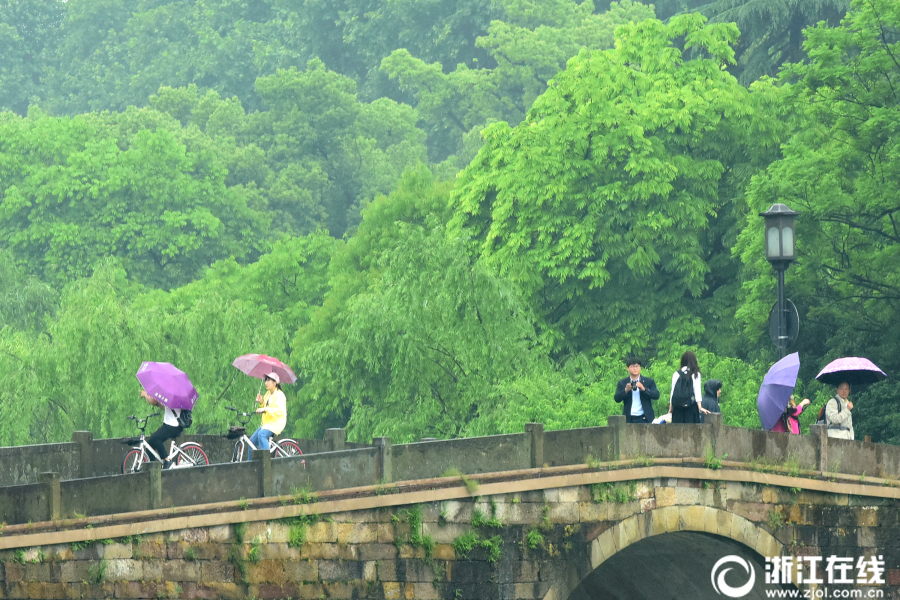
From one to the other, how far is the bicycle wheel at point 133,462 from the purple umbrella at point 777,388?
25.4 feet

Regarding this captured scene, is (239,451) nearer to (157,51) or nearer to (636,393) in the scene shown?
(636,393)

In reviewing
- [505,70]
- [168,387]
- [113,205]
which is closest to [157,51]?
[505,70]

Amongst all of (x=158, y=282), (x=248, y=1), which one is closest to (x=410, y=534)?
(x=158, y=282)

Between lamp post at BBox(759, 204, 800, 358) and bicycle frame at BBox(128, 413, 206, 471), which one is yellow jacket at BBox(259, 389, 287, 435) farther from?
lamp post at BBox(759, 204, 800, 358)

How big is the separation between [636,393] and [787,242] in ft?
11.3

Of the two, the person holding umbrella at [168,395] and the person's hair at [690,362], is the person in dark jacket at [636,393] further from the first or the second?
the person holding umbrella at [168,395]

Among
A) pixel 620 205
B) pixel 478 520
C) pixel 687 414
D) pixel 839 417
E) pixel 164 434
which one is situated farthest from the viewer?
pixel 620 205

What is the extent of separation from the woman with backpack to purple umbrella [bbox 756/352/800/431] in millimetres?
901

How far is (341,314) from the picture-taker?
35781mm

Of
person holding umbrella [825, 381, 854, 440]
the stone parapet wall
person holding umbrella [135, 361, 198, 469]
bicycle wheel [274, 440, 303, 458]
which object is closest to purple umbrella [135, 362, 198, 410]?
person holding umbrella [135, 361, 198, 469]

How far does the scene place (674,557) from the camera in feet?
76.1

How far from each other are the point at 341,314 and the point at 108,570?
1942 cm

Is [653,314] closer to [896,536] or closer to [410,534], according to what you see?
[896,536]

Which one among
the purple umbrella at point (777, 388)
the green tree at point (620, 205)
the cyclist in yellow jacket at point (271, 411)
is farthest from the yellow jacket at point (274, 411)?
the green tree at point (620, 205)
